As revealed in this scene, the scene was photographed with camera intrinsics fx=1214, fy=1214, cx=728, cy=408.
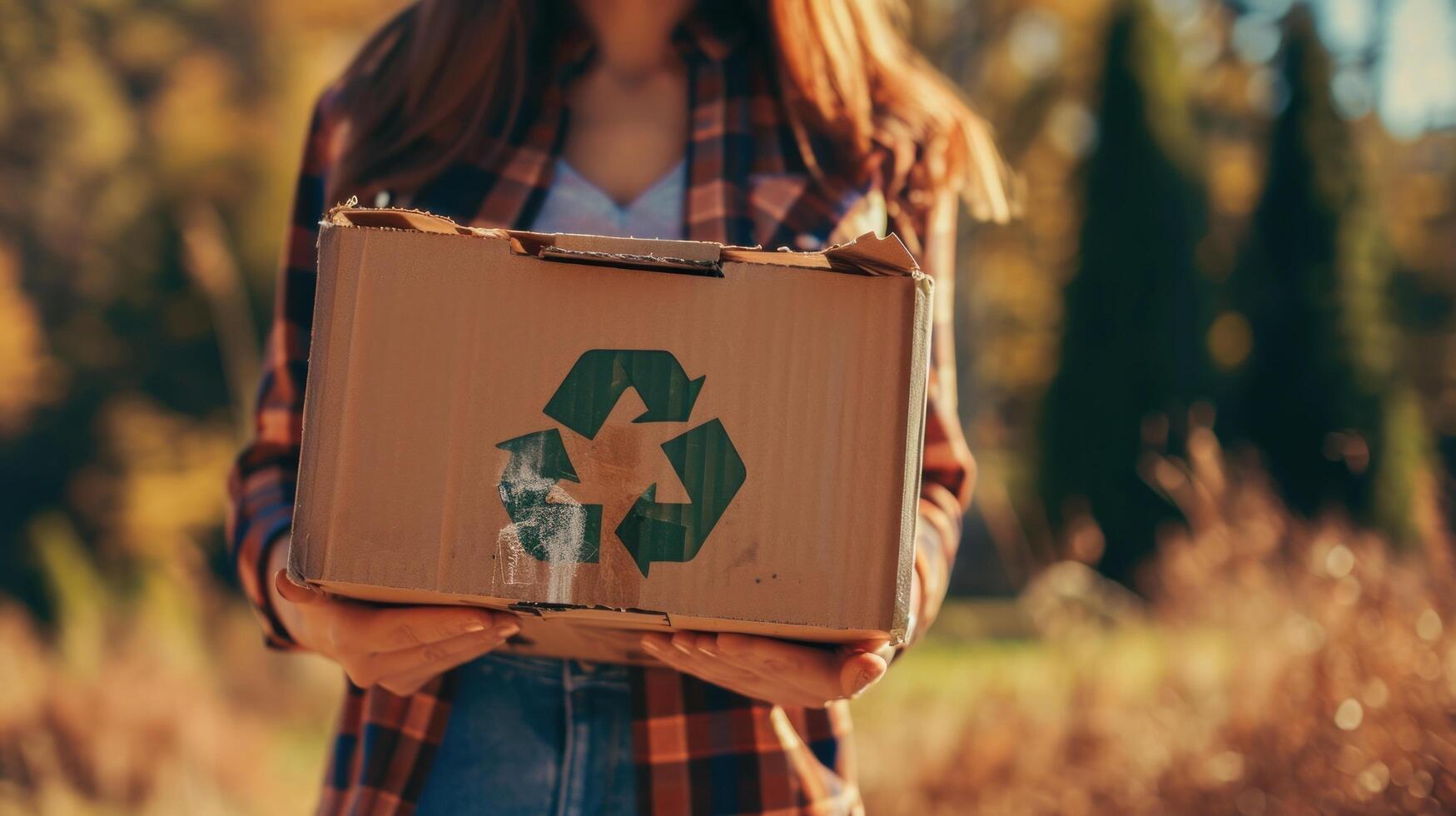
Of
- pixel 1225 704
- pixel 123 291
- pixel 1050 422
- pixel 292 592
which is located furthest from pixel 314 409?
pixel 1050 422

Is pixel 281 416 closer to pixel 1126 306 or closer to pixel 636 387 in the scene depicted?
pixel 636 387

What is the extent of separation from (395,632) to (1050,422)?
10882 millimetres

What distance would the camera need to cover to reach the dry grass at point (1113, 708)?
2.70 meters

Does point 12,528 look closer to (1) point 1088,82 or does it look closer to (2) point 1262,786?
(2) point 1262,786

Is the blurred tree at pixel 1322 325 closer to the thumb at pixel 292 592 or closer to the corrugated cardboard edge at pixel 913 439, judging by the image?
the corrugated cardboard edge at pixel 913 439

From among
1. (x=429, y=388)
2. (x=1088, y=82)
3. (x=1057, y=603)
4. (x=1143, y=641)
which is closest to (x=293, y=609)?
(x=429, y=388)

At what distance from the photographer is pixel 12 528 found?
9.15 m

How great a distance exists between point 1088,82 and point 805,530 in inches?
477

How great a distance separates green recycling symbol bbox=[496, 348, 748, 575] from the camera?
887mm

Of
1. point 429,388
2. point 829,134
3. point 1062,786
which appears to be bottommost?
point 1062,786

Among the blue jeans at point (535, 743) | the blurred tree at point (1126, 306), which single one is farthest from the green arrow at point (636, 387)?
the blurred tree at point (1126, 306)

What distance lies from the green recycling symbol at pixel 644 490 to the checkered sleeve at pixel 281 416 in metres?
0.41

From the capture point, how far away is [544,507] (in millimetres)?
891

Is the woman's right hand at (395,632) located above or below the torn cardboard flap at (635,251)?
below
